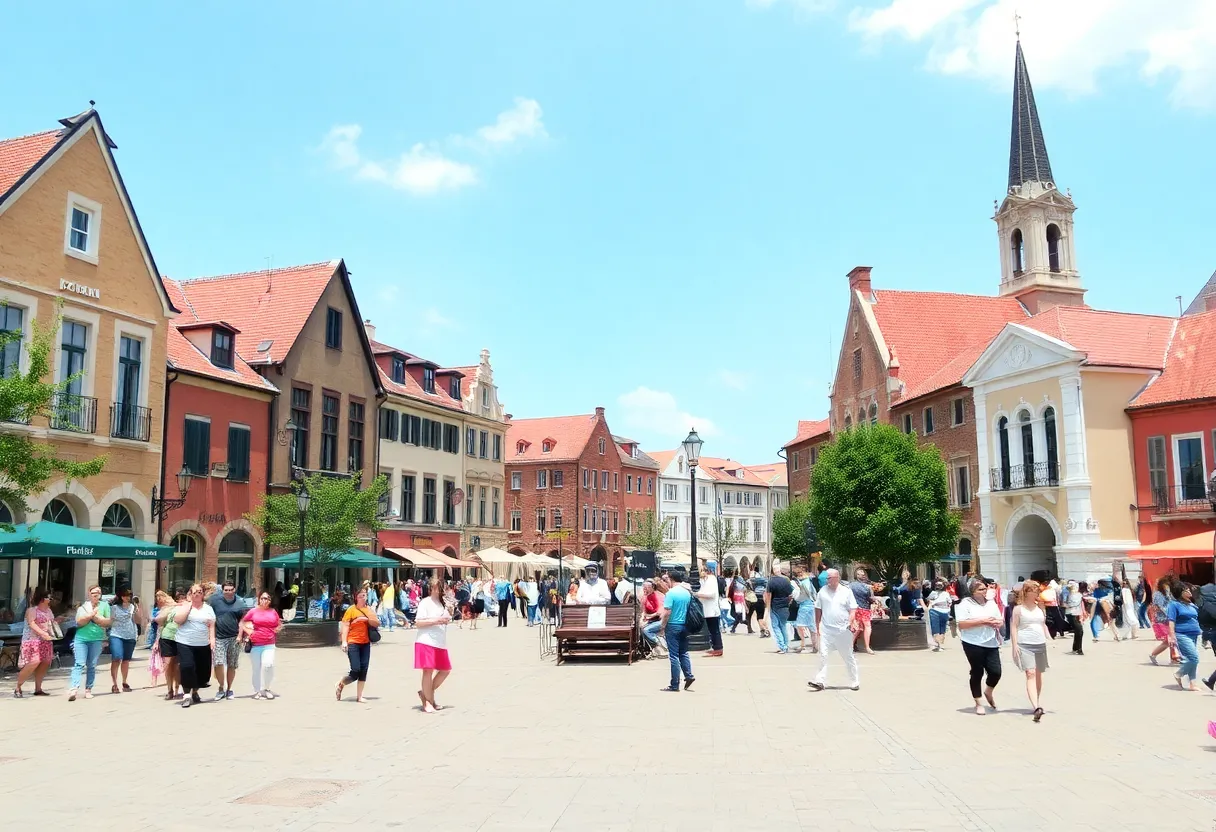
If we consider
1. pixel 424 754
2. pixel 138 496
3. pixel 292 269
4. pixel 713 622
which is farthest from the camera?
pixel 292 269

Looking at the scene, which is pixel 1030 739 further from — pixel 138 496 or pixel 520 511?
pixel 520 511

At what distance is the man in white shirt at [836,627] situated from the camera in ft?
50.6

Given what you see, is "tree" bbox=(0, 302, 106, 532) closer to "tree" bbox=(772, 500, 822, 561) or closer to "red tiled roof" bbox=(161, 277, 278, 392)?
"red tiled roof" bbox=(161, 277, 278, 392)

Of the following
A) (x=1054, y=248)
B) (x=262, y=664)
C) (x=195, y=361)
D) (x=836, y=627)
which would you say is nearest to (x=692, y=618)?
(x=836, y=627)

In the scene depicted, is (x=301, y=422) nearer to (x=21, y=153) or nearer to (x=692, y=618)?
(x=21, y=153)

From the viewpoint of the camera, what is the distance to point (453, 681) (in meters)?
17.6

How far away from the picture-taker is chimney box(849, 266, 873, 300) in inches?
2253

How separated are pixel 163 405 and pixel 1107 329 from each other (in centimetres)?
3328

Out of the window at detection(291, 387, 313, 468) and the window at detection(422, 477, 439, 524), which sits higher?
the window at detection(291, 387, 313, 468)

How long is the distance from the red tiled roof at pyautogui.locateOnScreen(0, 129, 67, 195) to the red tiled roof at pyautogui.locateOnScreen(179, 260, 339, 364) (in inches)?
426

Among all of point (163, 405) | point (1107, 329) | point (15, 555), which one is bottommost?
point (15, 555)

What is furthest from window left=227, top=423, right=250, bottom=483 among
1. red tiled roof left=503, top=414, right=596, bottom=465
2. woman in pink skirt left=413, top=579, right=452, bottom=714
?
red tiled roof left=503, top=414, right=596, bottom=465

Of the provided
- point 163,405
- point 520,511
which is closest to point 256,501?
point 163,405

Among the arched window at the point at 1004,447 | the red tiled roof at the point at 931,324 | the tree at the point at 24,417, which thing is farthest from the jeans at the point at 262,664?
Result: the red tiled roof at the point at 931,324
